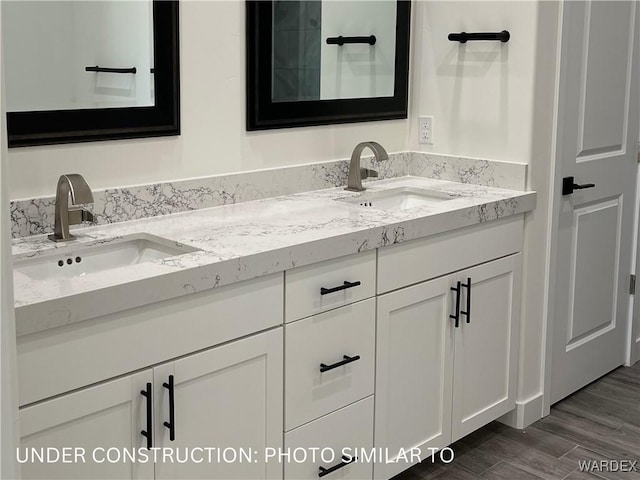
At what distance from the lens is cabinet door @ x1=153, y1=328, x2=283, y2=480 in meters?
1.88

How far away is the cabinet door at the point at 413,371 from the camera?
244 centimetres

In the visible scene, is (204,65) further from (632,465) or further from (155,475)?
(632,465)

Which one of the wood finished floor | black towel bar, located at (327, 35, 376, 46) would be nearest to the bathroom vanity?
the wood finished floor

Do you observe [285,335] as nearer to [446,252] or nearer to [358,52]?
[446,252]

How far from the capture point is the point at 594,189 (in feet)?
10.7

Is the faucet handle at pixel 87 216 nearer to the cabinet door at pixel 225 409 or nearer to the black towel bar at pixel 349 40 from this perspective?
the cabinet door at pixel 225 409

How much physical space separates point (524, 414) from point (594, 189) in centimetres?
91

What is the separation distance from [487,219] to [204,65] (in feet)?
3.36

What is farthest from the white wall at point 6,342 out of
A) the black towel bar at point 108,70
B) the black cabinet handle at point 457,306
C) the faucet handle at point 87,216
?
the black cabinet handle at point 457,306

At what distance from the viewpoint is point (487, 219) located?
8.90 feet

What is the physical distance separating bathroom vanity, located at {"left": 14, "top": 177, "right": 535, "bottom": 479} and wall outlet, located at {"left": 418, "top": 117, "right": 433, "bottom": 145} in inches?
8.4

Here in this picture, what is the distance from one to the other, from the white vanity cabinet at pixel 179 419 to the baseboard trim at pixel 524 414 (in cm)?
125

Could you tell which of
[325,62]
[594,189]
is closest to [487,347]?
[594,189]

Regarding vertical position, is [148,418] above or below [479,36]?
below
